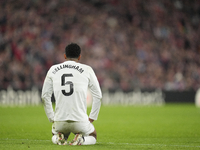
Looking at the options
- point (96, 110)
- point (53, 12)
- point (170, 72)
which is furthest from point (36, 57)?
point (96, 110)

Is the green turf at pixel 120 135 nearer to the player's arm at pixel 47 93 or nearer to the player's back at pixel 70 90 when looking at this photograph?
the player's back at pixel 70 90

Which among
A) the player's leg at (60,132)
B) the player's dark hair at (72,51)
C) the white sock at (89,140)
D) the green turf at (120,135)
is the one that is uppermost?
the player's dark hair at (72,51)

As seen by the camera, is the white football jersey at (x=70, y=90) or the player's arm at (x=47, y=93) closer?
the white football jersey at (x=70, y=90)

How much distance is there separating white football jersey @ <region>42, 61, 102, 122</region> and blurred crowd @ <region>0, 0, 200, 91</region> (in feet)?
51.1

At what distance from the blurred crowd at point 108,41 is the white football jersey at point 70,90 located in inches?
614

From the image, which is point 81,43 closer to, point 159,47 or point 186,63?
point 159,47

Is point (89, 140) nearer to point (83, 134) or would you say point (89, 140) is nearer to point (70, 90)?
point (83, 134)

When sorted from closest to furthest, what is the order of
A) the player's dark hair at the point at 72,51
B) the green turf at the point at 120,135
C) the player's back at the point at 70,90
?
the player's back at the point at 70,90 < the player's dark hair at the point at 72,51 < the green turf at the point at 120,135

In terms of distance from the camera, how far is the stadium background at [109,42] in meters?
22.9

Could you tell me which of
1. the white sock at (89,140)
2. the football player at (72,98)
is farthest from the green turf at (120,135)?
the football player at (72,98)

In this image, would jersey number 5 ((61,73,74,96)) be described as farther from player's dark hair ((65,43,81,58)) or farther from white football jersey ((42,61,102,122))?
player's dark hair ((65,43,81,58))

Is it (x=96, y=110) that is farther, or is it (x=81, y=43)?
(x=81, y=43)

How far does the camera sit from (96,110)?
6031 mm

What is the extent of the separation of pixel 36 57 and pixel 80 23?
4.99m
